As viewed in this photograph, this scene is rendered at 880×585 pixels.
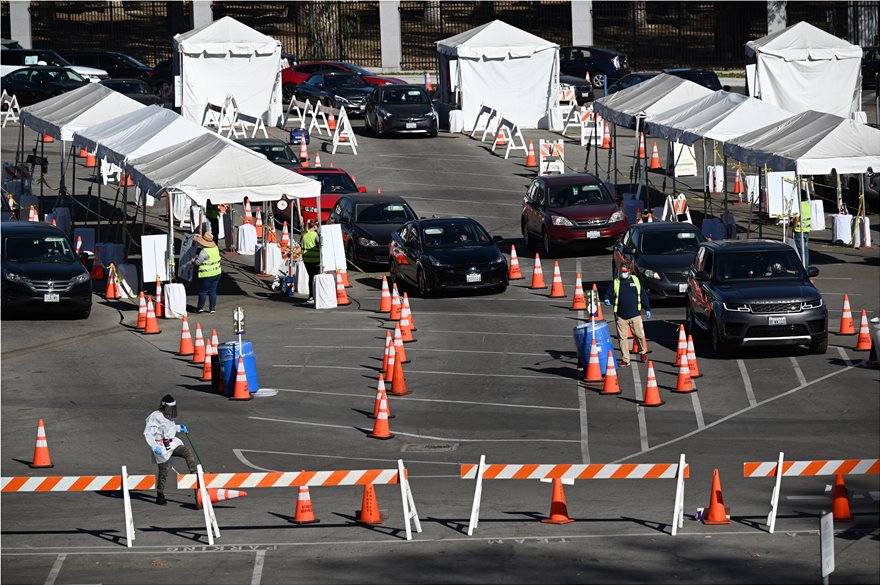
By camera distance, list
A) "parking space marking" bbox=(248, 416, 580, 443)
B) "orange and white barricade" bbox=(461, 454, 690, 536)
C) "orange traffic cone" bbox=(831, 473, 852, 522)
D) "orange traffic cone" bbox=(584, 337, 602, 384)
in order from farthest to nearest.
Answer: "orange traffic cone" bbox=(584, 337, 602, 384) < "parking space marking" bbox=(248, 416, 580, 443) < "orange traffic cone" bbox=(831, 473, 852, 522) < "orange and white barricade" bbox=(461, 454, 690, 536)

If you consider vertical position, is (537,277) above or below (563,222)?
below

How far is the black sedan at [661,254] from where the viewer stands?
26750 mm

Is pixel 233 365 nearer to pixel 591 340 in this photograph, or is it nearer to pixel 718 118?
pixel 591 340

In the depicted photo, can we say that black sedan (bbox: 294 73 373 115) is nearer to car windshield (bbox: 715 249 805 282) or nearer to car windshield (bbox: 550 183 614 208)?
car windshield (bbox: 550 183 614 208)

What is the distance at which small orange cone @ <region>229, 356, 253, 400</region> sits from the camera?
21.0 m

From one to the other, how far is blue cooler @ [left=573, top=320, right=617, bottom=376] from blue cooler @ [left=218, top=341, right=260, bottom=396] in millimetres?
4624

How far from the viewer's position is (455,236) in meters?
29.4

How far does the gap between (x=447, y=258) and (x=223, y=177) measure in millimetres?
4355

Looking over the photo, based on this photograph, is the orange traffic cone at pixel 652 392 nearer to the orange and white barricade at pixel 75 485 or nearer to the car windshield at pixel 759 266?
the car windshield at pixel 759 266

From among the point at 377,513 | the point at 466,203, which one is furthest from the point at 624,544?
the point at 466,203

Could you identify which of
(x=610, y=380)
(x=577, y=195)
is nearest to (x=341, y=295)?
(x=577, y=195)

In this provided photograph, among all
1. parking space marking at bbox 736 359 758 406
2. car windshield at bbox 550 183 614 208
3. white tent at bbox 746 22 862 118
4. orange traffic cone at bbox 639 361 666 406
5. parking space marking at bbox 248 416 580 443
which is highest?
white tent at bbox 746 22 862 118

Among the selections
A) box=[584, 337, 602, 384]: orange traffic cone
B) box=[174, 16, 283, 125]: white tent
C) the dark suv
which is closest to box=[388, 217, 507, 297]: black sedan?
the dark suv

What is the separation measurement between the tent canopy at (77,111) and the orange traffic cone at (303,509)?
2067cm
